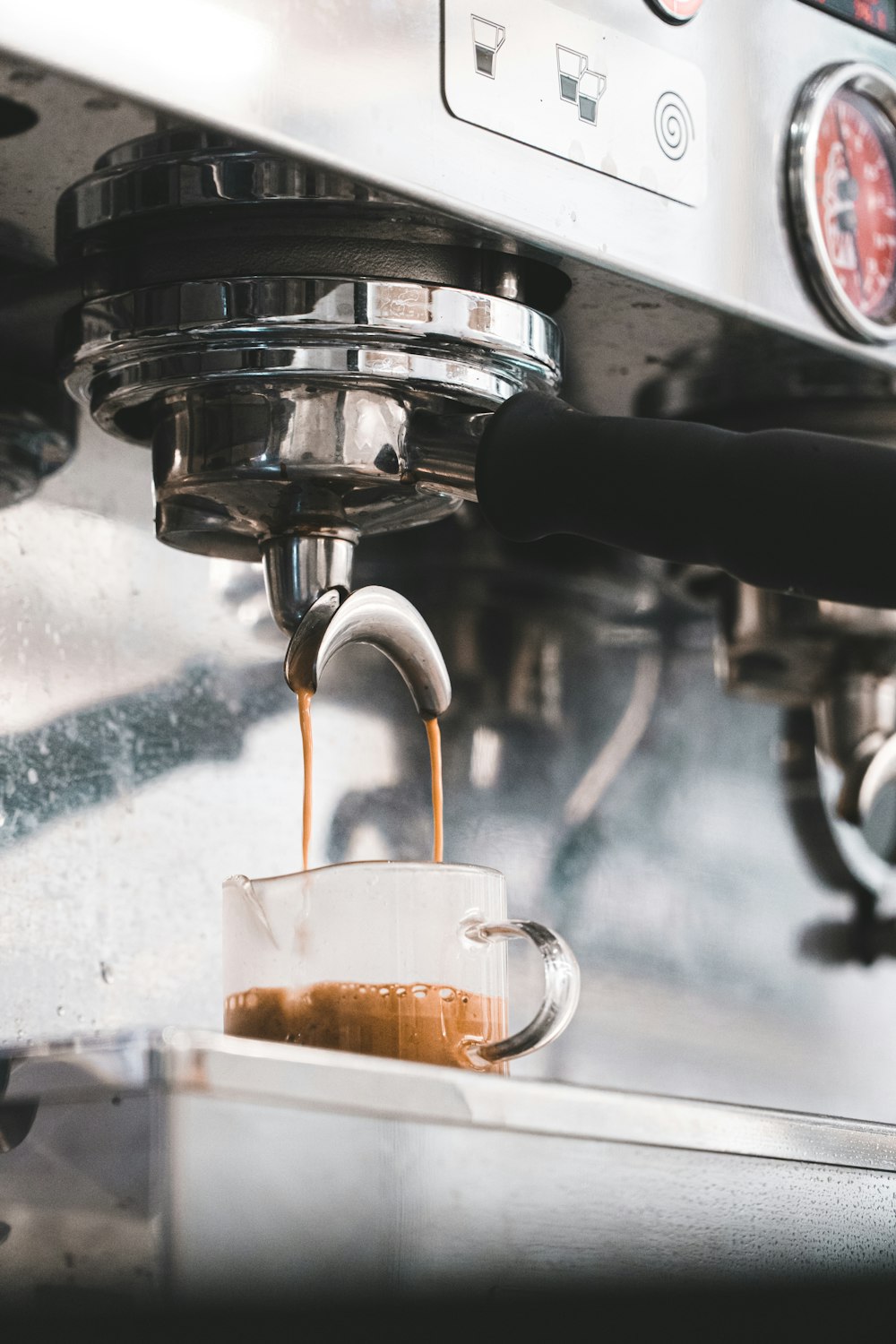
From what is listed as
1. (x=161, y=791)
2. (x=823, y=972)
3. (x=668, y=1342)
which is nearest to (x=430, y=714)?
(x=161, y=791)

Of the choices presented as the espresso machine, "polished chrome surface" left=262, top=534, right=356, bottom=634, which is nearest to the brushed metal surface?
the espresso machine

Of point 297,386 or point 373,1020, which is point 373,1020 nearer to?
point 373,1020

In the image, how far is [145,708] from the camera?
0.58 meters

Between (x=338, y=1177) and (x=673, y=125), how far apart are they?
0.31 metres

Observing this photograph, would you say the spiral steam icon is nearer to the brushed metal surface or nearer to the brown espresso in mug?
the brushed metal surface

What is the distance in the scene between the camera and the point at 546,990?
1.54 feet

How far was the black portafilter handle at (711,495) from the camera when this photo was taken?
360mm

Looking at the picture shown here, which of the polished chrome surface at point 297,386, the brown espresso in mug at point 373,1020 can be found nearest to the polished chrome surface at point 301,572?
the polished chrome surface at point 297,386

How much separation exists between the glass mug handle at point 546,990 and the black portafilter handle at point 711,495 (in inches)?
4.5

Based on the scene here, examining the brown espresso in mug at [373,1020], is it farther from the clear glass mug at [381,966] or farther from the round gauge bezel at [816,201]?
the round gauge bezel at [816,201]

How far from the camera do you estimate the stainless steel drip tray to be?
0.29m

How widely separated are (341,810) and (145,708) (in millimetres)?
94

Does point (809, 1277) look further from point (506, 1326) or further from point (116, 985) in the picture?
point (116, 985)

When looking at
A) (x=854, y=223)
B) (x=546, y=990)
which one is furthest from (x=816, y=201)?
(x=546, y=990)
